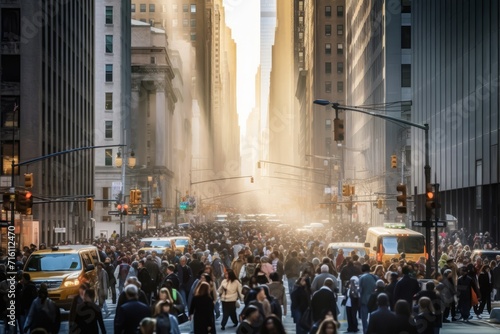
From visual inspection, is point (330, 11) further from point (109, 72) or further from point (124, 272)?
point (124, 272)

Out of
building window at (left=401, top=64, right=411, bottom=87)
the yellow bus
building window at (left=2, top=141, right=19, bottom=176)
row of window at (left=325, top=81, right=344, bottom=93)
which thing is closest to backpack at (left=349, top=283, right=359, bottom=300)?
the yellow bus

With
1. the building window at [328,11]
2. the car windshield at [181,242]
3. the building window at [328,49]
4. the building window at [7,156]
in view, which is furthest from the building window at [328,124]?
the car windshield at [181,242]

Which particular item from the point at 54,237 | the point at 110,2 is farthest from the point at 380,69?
the point at 54,237

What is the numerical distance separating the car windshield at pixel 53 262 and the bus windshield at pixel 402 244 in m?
16.7

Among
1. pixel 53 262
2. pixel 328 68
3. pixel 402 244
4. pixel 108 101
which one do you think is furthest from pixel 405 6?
pixel 328 68

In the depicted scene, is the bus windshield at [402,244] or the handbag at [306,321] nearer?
the handbag at [306,321]

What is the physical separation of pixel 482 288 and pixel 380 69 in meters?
78.1

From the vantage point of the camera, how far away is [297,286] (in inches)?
858

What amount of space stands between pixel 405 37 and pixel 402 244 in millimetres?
62700

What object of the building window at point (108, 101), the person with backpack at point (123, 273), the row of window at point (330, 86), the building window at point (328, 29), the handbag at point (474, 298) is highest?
the building window at point (328, 29)

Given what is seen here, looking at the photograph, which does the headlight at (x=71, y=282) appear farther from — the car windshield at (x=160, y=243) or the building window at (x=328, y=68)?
the building window at (x=328, y=68)

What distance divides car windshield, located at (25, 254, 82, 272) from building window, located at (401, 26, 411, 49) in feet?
252

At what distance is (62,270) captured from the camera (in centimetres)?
2855

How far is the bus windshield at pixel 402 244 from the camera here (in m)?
41.7
